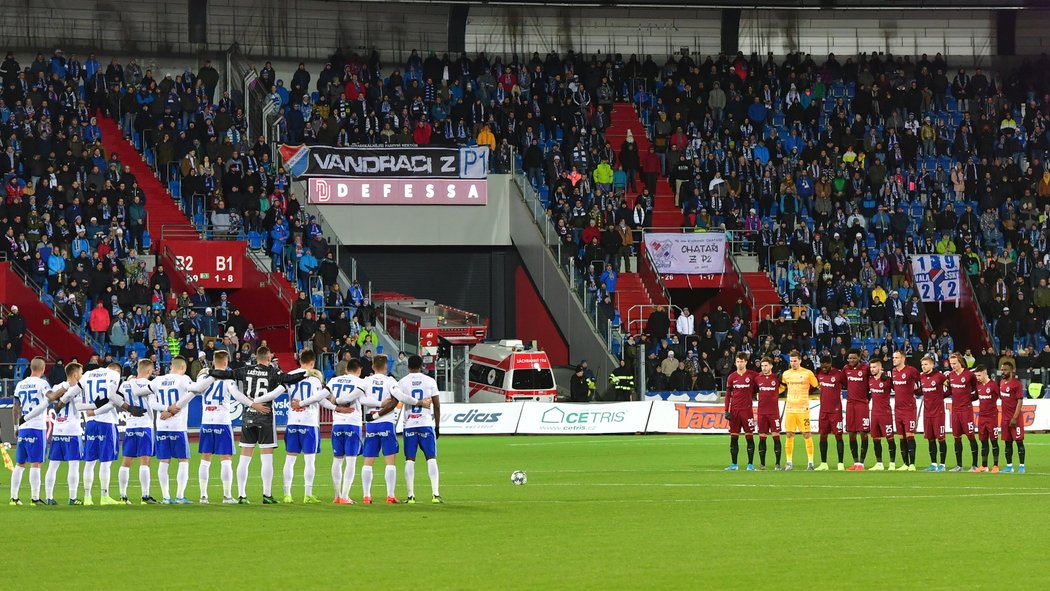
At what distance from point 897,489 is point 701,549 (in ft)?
26.4

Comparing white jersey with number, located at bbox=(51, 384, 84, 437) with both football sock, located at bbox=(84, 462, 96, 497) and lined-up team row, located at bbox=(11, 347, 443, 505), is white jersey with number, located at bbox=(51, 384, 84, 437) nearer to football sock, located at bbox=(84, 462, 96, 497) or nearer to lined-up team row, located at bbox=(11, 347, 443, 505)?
lined-up team row, located at bbox=(11, 347, 443, 505)

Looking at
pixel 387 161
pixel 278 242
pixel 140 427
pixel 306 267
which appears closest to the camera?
pixel 140 427

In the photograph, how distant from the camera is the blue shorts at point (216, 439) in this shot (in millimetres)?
20891

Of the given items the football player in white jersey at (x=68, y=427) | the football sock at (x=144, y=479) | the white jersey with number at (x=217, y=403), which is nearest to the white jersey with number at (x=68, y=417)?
the football player in white jersey at (x=68, y=427)

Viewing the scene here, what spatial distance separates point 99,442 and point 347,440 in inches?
132

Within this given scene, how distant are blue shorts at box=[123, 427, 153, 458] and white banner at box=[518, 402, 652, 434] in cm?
1942

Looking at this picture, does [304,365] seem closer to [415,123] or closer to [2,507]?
[2,507]

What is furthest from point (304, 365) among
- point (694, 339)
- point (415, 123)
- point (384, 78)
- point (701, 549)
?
point (384, 78)

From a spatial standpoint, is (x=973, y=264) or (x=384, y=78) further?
(x=384, y=78)

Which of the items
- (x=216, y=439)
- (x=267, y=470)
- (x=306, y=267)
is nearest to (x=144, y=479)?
(x=216, y=439)

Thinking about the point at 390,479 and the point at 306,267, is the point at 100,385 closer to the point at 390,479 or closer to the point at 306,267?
the point at 390,479

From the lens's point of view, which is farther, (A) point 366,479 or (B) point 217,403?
(B) point 217,403

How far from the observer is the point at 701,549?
15.2 m

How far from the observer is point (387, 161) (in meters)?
49.2
